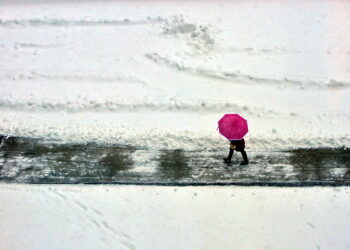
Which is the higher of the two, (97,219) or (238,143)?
(238,143)

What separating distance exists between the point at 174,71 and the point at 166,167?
244 centimetres

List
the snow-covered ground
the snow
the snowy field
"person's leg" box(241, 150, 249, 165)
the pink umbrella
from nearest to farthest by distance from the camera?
1. the pink umbrella
2. the snow
3. the snowy field
4. "person's leg" box(241, 150, 249, 165)
5. the snow-covered ground

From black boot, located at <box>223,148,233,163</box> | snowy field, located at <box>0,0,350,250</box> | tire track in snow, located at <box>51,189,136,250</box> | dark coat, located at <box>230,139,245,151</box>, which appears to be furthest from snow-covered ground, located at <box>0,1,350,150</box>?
tire track in snow, located at <box>51,189,136,250</box>

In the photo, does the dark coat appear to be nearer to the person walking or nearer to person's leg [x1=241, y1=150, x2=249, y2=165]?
the person walking

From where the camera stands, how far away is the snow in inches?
243

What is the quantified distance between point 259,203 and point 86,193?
2724mm

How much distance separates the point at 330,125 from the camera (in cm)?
759

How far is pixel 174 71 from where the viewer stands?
28.5 ft

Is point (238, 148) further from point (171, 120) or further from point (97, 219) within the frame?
point (97, 219)

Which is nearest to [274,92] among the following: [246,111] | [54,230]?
[246,111]

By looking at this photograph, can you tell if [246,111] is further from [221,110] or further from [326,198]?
[326,198]

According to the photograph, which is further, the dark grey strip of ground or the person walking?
the dark grey strip of ground

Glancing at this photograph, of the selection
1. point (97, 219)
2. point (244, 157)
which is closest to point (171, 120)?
point (244, 157)

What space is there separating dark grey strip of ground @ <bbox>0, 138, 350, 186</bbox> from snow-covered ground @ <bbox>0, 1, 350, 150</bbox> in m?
0.22
